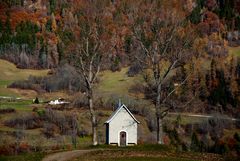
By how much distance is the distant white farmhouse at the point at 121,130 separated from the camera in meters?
49.6

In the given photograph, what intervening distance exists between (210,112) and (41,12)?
82516 mm

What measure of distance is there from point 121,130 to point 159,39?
11.2m

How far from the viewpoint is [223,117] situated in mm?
90875

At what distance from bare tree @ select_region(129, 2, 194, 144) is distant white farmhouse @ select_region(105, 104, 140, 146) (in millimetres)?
8182

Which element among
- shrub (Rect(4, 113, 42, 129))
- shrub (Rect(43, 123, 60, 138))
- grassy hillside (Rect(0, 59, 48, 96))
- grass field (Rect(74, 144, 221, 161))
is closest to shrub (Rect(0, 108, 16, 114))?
shrub (Rect(4, 113, 42, 129))

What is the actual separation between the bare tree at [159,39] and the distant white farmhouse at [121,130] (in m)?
8.18

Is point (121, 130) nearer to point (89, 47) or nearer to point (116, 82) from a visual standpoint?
point (89, 47)

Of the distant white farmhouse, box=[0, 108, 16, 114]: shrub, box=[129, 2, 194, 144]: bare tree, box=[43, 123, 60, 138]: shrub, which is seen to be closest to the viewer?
box=[129, 2, 194, 144]: bare tree

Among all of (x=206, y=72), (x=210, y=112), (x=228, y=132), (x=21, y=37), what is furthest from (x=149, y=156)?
(x=21, y=37)

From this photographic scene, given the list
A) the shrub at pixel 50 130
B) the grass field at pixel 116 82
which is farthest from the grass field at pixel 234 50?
the shrub at pixel 50 130

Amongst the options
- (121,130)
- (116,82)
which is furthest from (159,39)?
(116,82)

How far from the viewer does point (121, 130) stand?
49.6 metres

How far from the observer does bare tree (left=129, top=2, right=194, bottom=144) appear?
40750mm

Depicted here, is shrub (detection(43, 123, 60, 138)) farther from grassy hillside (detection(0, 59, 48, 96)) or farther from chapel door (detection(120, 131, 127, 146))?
grassy hillside (detection(0, 59, 48, 96))
